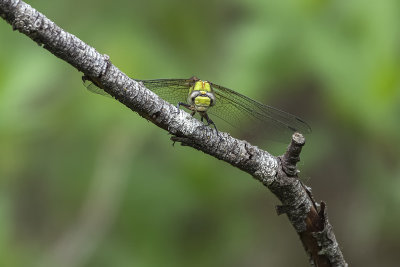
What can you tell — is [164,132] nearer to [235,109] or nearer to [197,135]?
[235,109]

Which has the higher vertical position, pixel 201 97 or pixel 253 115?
pixel 253 115

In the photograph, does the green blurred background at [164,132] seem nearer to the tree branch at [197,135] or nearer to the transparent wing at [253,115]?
the transparent wing at [253,115]

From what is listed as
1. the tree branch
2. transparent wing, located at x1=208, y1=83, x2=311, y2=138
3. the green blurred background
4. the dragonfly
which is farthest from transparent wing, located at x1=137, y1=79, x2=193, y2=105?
the tree branch

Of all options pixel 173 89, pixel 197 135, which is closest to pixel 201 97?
pixel 173 89

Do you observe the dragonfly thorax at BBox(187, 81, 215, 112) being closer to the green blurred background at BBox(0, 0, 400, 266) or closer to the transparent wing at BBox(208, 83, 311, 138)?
the transparent wing at BBox(208, 83, 311, 138)

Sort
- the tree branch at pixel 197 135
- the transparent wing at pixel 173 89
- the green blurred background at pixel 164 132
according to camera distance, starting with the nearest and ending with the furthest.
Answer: the tree branch at pixel 197 135 < the transparent wing at pixel 173 89 < the green blurred background at pixel 164 132

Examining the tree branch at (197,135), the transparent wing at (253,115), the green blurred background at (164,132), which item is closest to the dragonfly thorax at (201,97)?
the transparent wing at (253,115)
